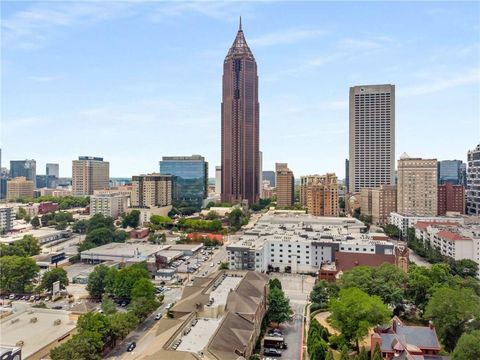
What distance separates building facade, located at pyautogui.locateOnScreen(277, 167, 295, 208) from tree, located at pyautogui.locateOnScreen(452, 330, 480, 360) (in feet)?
154

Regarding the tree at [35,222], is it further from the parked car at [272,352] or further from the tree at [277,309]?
the parked car at [272,352]

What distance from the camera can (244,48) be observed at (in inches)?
2459

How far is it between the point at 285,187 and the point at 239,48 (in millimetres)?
23402

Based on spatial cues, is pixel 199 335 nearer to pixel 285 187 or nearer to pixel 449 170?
pixel 285 187

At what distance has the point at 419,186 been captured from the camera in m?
41.0

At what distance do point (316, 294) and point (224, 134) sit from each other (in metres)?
45.0

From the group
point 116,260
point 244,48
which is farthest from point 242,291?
point 244,48

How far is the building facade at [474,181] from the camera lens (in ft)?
130

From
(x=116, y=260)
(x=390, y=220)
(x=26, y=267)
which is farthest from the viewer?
(x=390, y=220)

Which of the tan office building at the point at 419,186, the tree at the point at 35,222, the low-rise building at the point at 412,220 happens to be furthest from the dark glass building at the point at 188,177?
the low-rise building at the point at 412,220

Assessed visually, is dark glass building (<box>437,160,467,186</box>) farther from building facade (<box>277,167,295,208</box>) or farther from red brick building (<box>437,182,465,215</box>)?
red brick building (<box>437,182,465,215</box>)

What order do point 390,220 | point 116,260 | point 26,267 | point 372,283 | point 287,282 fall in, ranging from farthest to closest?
1. point 390,220
2. point 116,260
3. point 287,282
4. point 26,267
5. point 372,283

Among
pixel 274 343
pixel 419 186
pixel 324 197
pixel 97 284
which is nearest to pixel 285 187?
pixel 324 197

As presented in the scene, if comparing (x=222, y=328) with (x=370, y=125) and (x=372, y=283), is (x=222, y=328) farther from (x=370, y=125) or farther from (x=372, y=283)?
(x=370, y=125)
